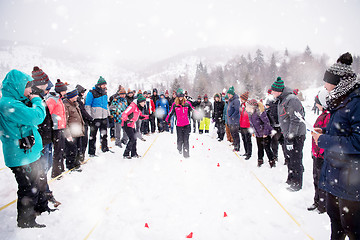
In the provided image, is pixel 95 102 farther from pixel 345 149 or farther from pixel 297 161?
pixel 345 149

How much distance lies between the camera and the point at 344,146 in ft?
6.39

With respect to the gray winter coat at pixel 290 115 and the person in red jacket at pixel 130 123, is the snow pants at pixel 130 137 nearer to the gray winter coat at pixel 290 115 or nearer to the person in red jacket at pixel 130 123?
the person in red jacket at pixel 130 123

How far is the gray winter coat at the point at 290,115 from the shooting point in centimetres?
440

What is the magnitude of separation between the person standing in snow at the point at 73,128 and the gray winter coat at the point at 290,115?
5964 millimetres

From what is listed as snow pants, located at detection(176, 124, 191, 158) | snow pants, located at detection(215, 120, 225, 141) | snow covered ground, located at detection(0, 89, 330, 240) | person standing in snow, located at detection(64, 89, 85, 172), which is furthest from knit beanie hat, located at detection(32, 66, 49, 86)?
snow pants, located at detection(215, 120, 225, 141)

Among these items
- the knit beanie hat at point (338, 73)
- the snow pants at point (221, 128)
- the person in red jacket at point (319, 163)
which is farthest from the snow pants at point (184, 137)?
the knit beanie hat at point (338, 73)

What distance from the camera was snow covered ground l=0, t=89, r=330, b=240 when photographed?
122 inches

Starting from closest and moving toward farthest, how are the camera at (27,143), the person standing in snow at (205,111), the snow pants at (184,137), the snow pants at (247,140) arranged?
the camera at (27,143)
the snow pants at (247,140)
the snow pants at (184,137)
the person standing in snow at (205,111)

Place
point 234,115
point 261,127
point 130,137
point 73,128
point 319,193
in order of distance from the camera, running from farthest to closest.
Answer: point 234,115 → point 130,137 → point 261,127 → point 73,128 → point 319,193

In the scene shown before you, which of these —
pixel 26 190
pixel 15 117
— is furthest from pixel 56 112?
pixel 26 190

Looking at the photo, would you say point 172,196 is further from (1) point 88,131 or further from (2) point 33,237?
(1) point 88,131

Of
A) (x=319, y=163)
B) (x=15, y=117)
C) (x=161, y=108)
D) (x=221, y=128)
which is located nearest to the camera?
(x=15, y=117)

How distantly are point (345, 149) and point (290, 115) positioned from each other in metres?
2.73

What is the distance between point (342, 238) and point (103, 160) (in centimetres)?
661
